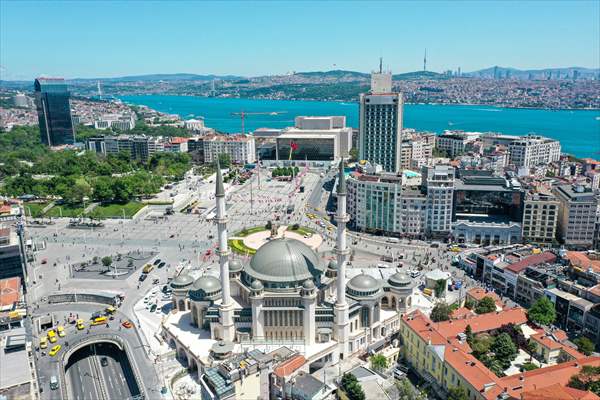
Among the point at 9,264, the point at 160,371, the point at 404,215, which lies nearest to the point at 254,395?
the point at 160,371

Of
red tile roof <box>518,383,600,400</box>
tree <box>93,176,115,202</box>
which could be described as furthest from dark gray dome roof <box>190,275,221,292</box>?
tree <box>93,176,115,202</box>

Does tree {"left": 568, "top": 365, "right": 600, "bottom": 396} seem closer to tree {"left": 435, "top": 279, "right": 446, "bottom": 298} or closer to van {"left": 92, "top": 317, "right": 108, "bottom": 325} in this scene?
tree {"left": 435, "top": 279, "right": 446, "bottom": 298}

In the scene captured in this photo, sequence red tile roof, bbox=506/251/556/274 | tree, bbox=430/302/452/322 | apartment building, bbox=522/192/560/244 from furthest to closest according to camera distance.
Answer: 1. apartment building, bbox=522/192/560/244
2. red tile roof, bbox=506/251/556/274
3. tree, bbox=430/302/452/322

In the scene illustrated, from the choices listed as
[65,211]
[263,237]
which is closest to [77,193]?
[65,211]

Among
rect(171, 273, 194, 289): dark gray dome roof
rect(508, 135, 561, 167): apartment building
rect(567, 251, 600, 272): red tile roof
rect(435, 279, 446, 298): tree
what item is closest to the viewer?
rect(171, 273, 194, 289): dark gray dome roof

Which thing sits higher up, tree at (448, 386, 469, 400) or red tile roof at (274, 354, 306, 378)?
red tile roof at (274, 354, 306, 378)

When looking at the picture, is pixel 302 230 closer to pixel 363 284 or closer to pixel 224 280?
pixel 363 284
